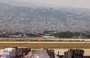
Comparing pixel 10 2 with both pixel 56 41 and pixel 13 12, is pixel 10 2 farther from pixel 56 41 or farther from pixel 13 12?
pixel 56 41

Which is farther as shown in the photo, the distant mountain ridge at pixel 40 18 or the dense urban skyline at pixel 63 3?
the distant mountain ridge at pixel 40 18

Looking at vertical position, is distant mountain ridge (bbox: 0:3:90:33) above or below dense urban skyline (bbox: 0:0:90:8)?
below

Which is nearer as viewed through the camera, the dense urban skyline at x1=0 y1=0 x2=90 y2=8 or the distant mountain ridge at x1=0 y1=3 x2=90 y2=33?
the dense urban skyline at x1=0 y1=0 x2=90 y2=8

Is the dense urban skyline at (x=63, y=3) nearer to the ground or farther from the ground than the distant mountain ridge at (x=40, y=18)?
farther from the ground

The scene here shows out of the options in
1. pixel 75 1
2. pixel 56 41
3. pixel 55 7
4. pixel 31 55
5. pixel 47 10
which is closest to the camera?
pixel 31 55

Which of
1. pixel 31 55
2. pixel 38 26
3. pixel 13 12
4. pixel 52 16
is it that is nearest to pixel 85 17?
pixel 52 16

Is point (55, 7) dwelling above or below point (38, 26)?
above

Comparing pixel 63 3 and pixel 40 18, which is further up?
pixel 63 3

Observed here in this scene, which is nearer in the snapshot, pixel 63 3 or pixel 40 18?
pixel 63 3
